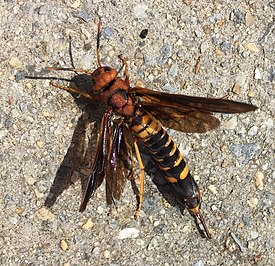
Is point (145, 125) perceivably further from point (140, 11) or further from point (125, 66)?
point (140, 11)

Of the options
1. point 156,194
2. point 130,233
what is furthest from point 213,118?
point 130,233

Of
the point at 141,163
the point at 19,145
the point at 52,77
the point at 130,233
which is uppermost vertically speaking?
the point at 52,77

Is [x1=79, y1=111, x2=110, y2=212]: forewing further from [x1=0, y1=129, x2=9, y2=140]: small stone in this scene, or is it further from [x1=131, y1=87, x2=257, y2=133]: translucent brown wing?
[x1=0, y1=129, x2=9, y2=140]: small stone

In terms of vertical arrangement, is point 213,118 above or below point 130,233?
above

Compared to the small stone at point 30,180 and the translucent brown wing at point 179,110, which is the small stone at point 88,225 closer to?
the small stone at point 30,180

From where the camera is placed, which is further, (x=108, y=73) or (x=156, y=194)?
(x=156, y=194)

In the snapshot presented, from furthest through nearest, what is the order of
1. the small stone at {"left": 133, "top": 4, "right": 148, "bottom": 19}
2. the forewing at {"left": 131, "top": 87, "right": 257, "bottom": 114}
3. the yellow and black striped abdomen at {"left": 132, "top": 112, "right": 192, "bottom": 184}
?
the small stone at {"left": 133, "top": 4, "right": 148, "bottom": 19} → the yellow and black striped abdomen at {"left": 132, "top": 112, "right": 192, "bottom": 184} → the forewing at {"left": 131, "top": 87, "right": 257, "bottom": 114}

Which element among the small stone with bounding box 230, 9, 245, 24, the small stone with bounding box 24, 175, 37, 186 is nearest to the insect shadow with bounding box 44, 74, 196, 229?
the small stone with bounding box 24, 175, 37, 186

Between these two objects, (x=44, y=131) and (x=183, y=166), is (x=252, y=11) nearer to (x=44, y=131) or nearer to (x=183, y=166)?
(x=183, y=166)
